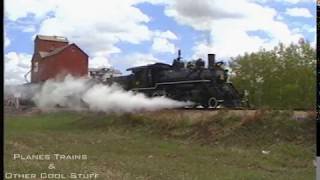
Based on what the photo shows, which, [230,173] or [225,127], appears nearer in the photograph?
[230,173]

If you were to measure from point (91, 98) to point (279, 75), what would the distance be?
2275 millimetres

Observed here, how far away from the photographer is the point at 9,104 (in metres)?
5.02

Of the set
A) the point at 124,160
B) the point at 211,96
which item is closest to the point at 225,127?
the point at 211,96

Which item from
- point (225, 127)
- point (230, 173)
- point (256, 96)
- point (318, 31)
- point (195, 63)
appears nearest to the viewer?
point (318, 31)

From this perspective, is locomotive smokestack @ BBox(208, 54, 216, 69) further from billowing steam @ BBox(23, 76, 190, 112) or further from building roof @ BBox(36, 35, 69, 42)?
building roof @ BBox(36, 35, 69, 42)

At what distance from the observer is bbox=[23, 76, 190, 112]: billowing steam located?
18.3 ft

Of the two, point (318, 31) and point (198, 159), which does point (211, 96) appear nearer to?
point (198, 159)

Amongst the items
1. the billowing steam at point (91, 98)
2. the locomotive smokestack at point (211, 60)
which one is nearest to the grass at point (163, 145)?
the billowing steam at point (91, 98)

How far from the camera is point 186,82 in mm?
6953

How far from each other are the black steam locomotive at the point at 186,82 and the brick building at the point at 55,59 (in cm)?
47

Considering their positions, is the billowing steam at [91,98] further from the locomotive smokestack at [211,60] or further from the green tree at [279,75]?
the green tree at [279,75]

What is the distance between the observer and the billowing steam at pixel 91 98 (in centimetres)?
557

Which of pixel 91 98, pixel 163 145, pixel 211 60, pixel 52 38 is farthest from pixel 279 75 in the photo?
pixel 52 38

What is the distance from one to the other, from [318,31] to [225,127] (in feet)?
8.63
